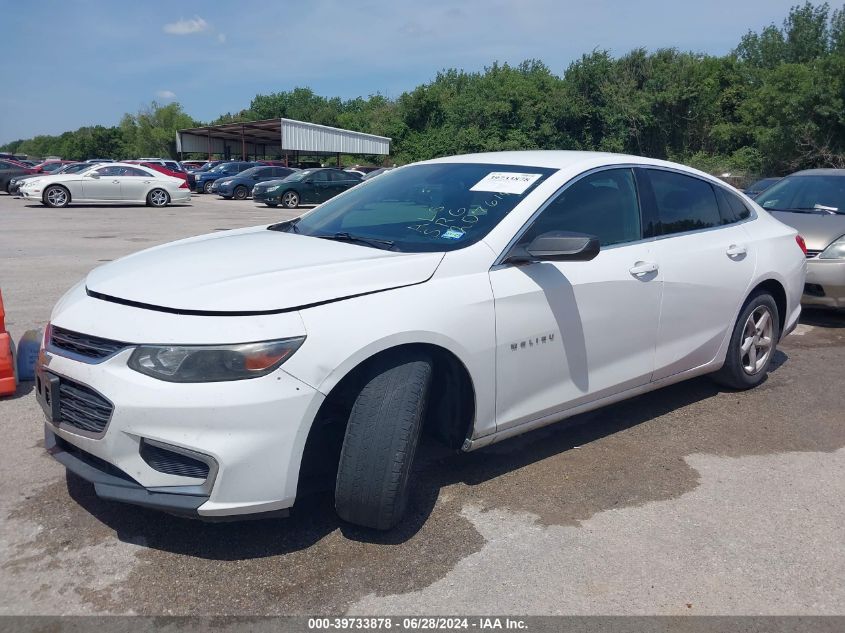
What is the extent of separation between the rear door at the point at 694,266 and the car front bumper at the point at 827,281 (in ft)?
8.09

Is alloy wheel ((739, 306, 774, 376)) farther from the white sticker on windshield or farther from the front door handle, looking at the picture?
the white sticker on windshield

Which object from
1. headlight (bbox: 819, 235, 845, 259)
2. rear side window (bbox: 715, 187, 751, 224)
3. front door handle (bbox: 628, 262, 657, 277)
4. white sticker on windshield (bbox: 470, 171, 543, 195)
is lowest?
headlight (bbox: 819, 235, 845, 259)

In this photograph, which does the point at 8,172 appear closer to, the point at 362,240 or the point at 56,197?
the point at 56,197

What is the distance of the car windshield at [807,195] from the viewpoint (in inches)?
313

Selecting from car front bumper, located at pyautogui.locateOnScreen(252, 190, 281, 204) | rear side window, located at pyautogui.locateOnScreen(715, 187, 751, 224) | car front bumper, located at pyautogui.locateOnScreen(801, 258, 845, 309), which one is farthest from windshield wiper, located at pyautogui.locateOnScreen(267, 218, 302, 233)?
car front bumper, located at pyautogui.locateOnScreen(252, 190, 281, 204)

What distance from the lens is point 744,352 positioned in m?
5.24

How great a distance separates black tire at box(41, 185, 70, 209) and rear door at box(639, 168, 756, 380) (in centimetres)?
2209

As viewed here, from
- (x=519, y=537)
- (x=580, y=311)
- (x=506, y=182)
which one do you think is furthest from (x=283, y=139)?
(x=519, y=537)

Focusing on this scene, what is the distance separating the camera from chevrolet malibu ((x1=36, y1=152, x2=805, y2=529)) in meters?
2.90

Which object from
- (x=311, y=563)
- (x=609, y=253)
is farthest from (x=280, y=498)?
(x=609, y=253)

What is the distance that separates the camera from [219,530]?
11.1ft

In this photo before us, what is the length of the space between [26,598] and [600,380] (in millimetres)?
2863

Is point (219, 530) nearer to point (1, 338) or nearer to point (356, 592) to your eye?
point (356, 592)

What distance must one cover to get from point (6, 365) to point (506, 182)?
3370 millimetres
